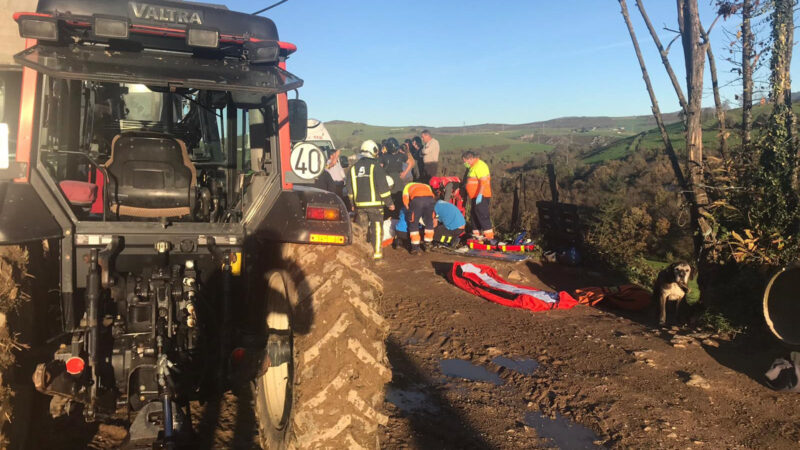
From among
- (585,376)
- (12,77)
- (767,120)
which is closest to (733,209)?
(767,120)

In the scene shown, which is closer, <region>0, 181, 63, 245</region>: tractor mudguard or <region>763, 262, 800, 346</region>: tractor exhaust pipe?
<region>0, 181, 63, 245</region>: tractor mudguard

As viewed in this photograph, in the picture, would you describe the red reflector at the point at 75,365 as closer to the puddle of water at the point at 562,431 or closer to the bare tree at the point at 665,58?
the puddle of water at the point at 562,431

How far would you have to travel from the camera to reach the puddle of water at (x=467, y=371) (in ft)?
18.1

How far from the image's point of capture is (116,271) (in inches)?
128

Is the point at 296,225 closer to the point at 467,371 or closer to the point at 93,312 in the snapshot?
the point at 93,312

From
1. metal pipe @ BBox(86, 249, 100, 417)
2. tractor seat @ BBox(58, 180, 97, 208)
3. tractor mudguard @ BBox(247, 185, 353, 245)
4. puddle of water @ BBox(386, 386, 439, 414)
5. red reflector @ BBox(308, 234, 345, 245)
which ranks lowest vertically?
puddle of water @ BBox(386, 386, 439, 414)

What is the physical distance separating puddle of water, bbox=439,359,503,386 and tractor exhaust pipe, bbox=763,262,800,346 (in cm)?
256

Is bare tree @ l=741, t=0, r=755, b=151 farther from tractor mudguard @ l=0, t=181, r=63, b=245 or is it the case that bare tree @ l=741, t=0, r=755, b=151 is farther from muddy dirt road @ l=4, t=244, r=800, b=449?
tractor mudguard @ l=0, t=181, r=63, b=245

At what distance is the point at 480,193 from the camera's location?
39.7 feet

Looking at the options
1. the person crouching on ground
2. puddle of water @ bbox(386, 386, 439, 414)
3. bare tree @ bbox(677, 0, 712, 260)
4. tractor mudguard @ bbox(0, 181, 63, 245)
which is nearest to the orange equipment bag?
bare tree @ bbox(677, 0, 712, 260)

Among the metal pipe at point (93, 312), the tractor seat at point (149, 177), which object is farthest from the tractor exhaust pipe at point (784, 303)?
the metal pipe at point (93, 312)

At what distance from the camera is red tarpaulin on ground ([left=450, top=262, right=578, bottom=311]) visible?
787 centimetres

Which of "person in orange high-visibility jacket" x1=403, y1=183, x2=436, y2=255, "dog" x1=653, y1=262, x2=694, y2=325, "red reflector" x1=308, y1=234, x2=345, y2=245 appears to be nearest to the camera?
"red reflector" x1=308, y1=234, x2=345, y2=245

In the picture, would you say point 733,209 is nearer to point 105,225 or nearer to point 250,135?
point 250,135
